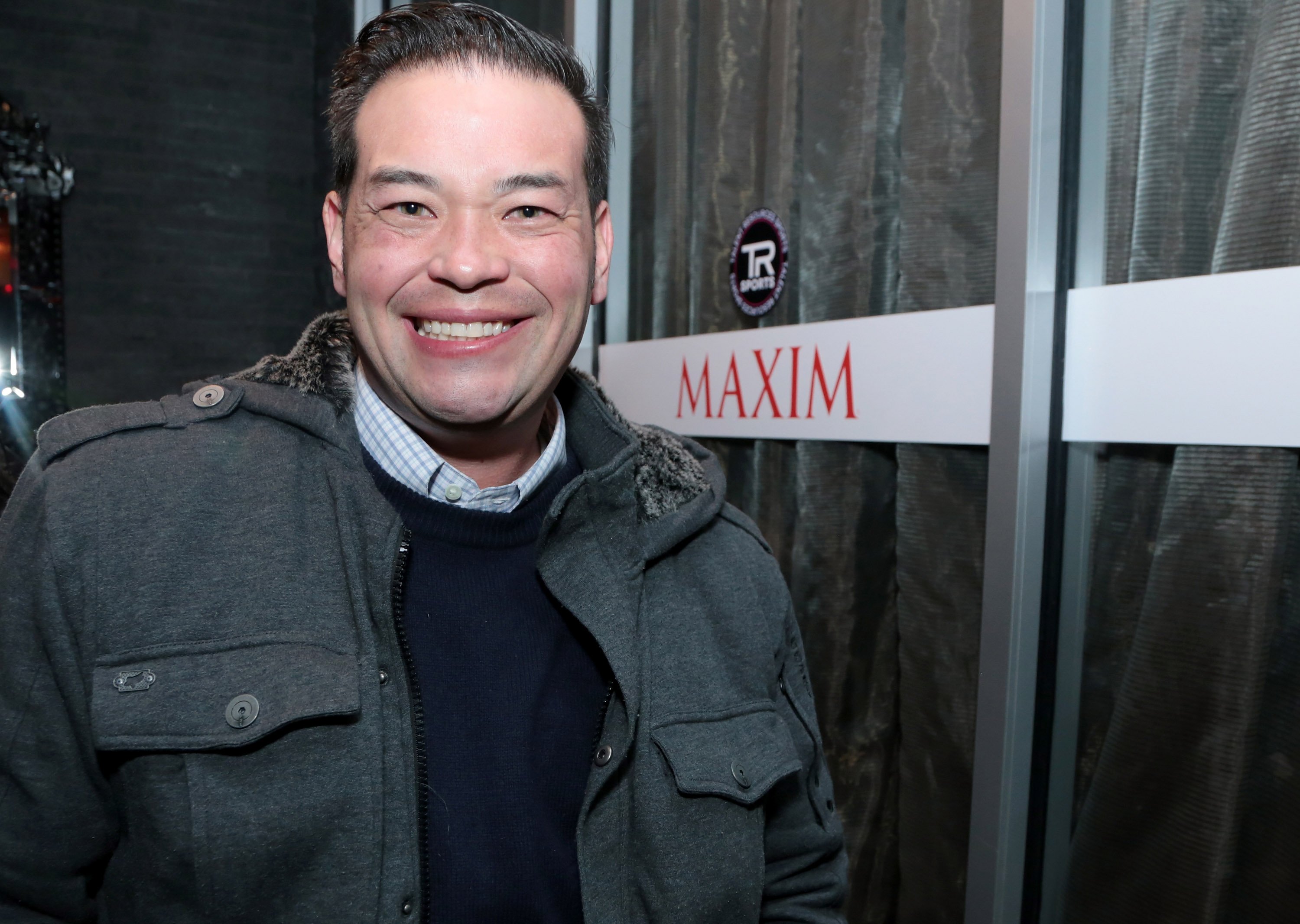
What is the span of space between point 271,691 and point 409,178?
57 centimetres

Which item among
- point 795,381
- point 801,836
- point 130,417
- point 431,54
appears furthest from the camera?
point 795,381

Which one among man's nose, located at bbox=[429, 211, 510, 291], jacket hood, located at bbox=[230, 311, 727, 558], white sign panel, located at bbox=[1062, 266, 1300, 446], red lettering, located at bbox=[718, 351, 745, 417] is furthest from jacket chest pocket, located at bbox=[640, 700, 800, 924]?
red lettering, located at bbox=[718, 351, 745, 417]

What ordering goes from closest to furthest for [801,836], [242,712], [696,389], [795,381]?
1. [242,712]
2. [801,836]
3. [795,381]
4. [696,389]

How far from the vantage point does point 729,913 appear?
123 centimetres

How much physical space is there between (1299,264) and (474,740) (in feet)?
4.13

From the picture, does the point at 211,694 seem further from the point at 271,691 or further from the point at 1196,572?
the point at 1196,572

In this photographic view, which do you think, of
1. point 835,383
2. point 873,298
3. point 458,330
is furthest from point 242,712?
point 873,298

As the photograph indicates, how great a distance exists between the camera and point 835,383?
7.09 feet

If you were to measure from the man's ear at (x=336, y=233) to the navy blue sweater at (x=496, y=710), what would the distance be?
0.26 metres

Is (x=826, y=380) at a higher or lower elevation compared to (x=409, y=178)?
lower

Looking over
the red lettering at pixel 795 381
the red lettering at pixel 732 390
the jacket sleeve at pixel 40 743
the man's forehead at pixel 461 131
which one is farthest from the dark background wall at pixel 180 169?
the jacket sleeve at pixel 40 743

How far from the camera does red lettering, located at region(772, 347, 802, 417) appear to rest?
2264mm

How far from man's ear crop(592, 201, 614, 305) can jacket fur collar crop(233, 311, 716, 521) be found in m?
0.12

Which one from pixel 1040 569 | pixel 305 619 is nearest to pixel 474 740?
pixel 305 619
